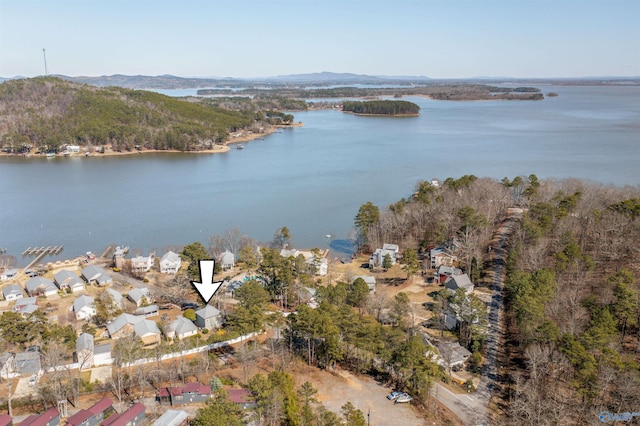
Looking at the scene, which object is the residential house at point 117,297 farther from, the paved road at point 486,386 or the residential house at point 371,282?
the paved road at point 486,386

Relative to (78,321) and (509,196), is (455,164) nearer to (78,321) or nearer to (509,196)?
(509,196)

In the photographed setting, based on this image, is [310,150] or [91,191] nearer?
[91,191]

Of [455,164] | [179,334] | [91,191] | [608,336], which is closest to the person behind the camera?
[608,336]

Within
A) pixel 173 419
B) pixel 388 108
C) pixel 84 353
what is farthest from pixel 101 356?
pixel 388 108

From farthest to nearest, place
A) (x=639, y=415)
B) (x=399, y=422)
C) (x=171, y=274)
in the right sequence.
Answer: (x=171, y=274), (x=399, y=422), (x=639, y=415)

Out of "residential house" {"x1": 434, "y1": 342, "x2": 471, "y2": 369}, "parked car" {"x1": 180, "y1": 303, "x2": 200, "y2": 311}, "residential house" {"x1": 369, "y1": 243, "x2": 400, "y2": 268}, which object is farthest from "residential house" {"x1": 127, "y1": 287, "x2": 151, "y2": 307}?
"residential house" {"x1": 434, "y1": 342, "x2": 471, "y2": 369}

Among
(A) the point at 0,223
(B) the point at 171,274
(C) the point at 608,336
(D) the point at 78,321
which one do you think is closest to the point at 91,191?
(A) the point at 0,223

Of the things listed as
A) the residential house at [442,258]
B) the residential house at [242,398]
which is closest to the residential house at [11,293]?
the residential house at [242,398]
